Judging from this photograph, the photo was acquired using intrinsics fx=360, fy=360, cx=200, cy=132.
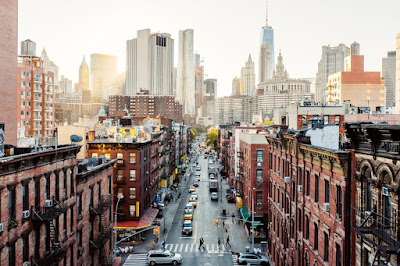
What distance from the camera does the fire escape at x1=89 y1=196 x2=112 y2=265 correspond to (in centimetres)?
3453

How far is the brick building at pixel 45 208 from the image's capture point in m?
20.5

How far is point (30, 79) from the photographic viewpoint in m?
98.6

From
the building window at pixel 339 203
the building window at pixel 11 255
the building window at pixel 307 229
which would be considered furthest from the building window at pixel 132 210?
the building window at pixel 339 203

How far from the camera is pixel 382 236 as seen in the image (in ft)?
50.0

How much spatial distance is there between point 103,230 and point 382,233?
95.9ft

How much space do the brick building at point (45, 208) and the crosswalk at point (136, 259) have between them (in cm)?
1062

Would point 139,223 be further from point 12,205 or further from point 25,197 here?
point 12,205

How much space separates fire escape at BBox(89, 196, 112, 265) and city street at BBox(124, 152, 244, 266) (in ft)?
Result: 28.0

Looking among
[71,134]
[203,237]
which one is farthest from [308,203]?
[71,134]

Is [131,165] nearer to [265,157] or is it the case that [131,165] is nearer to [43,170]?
[265,157]

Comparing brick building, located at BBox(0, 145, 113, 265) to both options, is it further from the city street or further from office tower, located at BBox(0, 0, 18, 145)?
office tower, located at BBox(0, 0, 18, 145)

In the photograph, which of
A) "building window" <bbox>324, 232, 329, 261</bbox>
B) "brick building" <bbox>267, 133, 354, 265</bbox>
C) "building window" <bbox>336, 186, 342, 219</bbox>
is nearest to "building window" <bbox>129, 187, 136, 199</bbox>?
"brick building" <bbox>267, 133, 354, 265</bbox>

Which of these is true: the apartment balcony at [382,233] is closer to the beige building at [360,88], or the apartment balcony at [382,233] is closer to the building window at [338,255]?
the building window at [338,255]

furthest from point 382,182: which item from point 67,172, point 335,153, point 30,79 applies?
point 30,79
